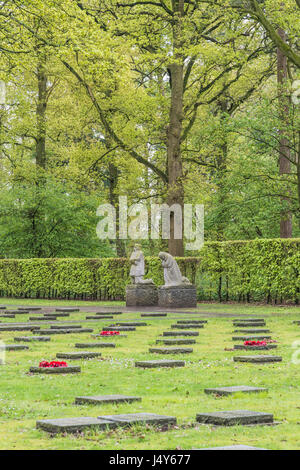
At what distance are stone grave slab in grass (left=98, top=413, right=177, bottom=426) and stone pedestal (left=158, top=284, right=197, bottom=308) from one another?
21.2 meters

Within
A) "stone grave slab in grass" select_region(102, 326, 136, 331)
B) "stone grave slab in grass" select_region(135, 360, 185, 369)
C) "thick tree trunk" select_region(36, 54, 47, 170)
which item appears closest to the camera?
"stone grave slab in grass" select_region(135, 360, 185, 369)

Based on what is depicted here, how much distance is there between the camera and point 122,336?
1572cm

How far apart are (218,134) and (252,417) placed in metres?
26.3

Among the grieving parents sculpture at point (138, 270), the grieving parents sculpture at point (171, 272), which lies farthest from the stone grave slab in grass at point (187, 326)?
the grieving parents sculpture at point (138, 270)

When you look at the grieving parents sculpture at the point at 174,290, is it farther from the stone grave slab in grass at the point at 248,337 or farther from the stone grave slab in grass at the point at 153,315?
the stone grave slab in grass at the point at 248,337

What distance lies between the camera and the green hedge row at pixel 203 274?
27297mm

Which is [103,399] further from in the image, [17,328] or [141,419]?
[17,328]

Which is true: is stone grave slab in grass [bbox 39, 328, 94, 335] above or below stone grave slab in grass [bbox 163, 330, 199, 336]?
below

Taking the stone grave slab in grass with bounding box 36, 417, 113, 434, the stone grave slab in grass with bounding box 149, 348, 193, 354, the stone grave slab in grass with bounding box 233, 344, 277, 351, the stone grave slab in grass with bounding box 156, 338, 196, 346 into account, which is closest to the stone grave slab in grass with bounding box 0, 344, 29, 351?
the stone grave slab in grass with bounding box 149, 348, 193, 354

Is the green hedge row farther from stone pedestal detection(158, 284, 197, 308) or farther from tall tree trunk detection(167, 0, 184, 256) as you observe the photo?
stone pedestal detection(158, 284, 197, 308)

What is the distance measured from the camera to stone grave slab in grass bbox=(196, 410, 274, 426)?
634cm

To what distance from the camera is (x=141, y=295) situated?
96.4ft

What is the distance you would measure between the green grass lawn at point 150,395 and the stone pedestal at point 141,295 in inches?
580

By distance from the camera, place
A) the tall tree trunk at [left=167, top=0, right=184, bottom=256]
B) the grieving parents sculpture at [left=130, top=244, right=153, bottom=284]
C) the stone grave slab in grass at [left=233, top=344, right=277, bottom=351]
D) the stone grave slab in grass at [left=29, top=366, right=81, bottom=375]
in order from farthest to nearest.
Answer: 1. the tall tree trunk at [left=167, top=0, right=184, bottom=256]
2. the grieving parents sculpture at [left=130, top=244, right=153, bottom=284]
3. the stone grave slab in grass at [left=233, top=344, right=277, bottom=351]
4. the stone grave slab in grass at [left=29, top=366, right=81, bottom=375]
